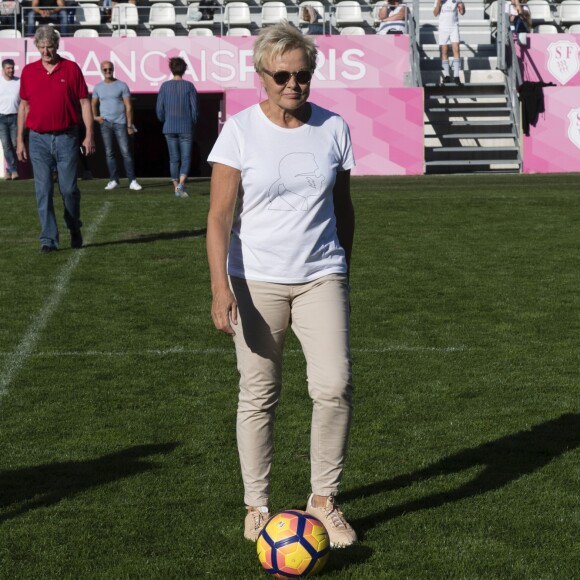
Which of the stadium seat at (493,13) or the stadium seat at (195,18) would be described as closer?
the stadium seat at (195,18)

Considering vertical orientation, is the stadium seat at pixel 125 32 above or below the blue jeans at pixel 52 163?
below

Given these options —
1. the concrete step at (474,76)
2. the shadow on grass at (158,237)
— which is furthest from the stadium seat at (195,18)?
the shadow on grass at (158,237)

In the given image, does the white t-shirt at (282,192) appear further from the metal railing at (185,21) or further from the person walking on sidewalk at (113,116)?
the metal railing at (185,21)

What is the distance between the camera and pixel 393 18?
24.8 meters

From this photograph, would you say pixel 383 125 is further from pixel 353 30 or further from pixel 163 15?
pixel 163 15

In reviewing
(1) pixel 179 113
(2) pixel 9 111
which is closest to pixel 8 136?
(2) pixel 9 111

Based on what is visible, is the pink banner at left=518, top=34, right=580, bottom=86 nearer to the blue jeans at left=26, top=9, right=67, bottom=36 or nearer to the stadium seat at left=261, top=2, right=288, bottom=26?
the stadium seat at left=261, top=2, right=288, bottom=26

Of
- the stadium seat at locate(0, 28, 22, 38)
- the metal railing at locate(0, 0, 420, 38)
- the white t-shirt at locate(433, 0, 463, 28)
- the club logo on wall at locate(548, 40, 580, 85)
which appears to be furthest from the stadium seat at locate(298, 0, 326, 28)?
the stadium seat at locate(0, 28, 22, 38)

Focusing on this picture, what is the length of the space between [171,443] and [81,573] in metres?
1.70

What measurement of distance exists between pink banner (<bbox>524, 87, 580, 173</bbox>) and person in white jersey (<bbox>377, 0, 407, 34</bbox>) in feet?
12.2

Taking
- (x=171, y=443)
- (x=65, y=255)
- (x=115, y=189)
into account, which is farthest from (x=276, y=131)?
(x=115, y=189)

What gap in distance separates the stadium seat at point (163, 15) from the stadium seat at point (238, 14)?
1196mm

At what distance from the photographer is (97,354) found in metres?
8.08

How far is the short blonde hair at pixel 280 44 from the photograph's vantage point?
13.9 feet
